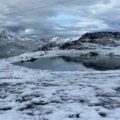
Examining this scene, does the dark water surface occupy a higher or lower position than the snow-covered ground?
lower

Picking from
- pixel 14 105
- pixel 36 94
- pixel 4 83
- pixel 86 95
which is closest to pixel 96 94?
pixel 86 95

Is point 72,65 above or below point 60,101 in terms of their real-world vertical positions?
below

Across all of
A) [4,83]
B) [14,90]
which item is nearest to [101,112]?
[14,90]

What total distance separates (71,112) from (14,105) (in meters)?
3.27

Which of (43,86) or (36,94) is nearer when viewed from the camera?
(36,94)

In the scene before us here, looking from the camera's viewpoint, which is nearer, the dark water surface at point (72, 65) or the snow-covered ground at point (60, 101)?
the snow-covered ground at point (60, 101)

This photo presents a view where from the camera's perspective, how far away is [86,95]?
58.6 ft

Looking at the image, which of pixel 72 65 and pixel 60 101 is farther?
pixel 72 65

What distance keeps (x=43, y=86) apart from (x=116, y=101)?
A: 6.58 m

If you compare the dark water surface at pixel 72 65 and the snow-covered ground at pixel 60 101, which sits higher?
the snow-covered ground at pixel 60 101

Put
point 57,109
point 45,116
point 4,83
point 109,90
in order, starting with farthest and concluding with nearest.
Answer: point 4,83
point 109,90
point 57,109
point 45,116

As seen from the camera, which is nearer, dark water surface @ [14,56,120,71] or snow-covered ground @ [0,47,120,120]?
snow-covered ground @ [0,47,120,120]

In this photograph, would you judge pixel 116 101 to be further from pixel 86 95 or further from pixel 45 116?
pixel 45 116

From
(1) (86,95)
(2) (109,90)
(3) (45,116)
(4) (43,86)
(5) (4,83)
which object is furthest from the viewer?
(5) (4,83)
